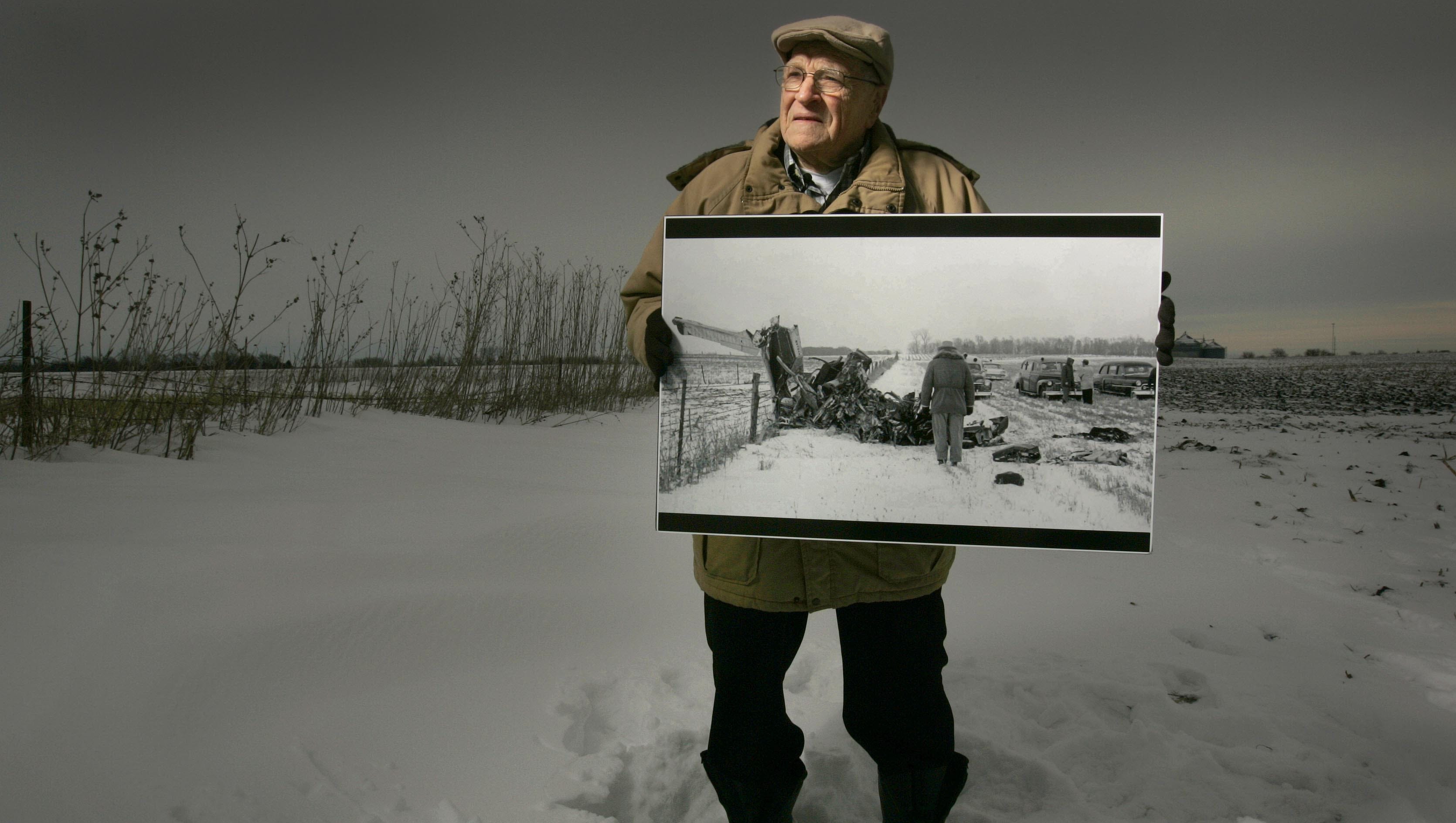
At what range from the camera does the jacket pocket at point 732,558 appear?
3.84ft

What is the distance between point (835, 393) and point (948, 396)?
159 mm

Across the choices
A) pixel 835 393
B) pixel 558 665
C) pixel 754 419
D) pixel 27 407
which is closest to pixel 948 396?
pixel 835 393

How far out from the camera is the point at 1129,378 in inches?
39.9

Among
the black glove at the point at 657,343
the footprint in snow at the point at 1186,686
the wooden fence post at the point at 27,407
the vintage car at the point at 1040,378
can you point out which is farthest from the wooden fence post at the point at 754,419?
the wooden fence post at the point at 27,407

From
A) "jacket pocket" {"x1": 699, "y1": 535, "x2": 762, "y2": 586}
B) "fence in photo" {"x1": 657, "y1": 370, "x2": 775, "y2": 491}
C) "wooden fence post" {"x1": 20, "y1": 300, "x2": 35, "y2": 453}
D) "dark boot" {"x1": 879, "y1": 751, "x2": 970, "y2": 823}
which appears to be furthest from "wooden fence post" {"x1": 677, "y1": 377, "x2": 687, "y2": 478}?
"wooden fence post" {"x1": 20, "y1": 300, "x2": 35, "y2": 453}

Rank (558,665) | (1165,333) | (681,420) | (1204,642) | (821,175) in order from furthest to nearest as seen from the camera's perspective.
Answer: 1. (1204,642)
2. (558,665)
3. (821,175)
4. (681,420)
5. (1165,333)

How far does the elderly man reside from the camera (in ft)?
3.78

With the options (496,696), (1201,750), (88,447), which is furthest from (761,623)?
(88,447)

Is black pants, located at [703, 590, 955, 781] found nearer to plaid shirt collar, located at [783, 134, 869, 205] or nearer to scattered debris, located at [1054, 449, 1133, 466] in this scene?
scattered debris, located at [1054, 449, 1133, 466]

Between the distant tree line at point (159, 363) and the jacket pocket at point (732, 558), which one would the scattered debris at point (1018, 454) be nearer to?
the jacket pocket at point (732, 558)

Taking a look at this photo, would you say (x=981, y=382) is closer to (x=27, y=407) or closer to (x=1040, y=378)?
(x=1040, y=378)

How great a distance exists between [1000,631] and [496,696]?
4.86 ft

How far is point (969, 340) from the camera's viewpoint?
1073 millimetres

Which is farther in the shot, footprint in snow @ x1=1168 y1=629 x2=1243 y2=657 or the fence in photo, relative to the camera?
footprint in snow @ x1=1168 y1=629 x2=1243 y2=657
